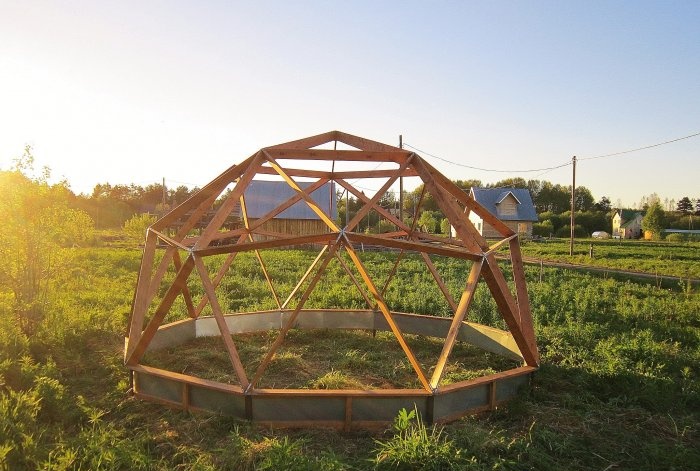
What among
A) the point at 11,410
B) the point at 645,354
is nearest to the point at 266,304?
the point at 11,410

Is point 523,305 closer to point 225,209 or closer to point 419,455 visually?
point 419,455

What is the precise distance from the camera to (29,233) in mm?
10117

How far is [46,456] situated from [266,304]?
7921mm

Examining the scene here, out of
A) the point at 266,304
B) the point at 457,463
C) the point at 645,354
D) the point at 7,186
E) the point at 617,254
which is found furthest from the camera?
the point at 617,254

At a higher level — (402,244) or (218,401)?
(402,244)

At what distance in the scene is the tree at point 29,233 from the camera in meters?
9.96

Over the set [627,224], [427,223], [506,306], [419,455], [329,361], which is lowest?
[329,361]

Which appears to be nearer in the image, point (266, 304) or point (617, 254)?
point (266, 304)

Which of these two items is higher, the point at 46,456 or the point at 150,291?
the point at 150,291

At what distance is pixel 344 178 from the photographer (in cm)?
1025

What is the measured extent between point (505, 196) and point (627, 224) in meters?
31.8

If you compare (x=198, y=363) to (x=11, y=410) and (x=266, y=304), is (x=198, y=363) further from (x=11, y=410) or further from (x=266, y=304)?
(x=266, y=304)

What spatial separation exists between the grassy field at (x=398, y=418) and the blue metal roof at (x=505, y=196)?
36323 mm

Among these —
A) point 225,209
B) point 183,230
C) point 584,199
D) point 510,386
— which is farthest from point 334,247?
point 584,199
